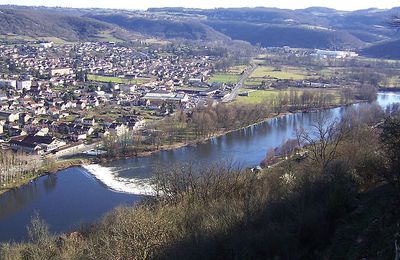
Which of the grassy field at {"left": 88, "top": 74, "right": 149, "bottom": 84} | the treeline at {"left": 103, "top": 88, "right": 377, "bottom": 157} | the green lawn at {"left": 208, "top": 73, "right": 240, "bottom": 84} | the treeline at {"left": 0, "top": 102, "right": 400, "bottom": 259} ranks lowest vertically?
the treeline at {"left": 103, "top": 88, "right": 377, "bottom": 157}

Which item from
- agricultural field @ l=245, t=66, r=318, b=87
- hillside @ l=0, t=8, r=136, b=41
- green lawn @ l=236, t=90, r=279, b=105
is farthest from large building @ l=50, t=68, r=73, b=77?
hillside @ l=0, t=8, r=136, b=41

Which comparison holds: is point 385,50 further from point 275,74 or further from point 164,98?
point 164,98

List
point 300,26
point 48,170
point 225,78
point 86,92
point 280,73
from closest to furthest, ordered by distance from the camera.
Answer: point 48,170, point 86,92, point 225,78, point 280,73, point 300,26

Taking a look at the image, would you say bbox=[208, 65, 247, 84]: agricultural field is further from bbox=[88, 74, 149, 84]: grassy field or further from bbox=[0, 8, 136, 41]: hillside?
bbox=[0, 8, 136, 41]: hillside

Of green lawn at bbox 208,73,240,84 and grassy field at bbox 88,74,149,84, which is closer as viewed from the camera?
grassy field at bbox 88,74,149,84

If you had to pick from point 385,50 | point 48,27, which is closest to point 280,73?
point 385,50

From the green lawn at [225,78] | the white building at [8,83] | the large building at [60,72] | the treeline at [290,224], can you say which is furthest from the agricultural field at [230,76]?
the treeline at [290,224]

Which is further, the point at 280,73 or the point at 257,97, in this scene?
the point at 280,73
